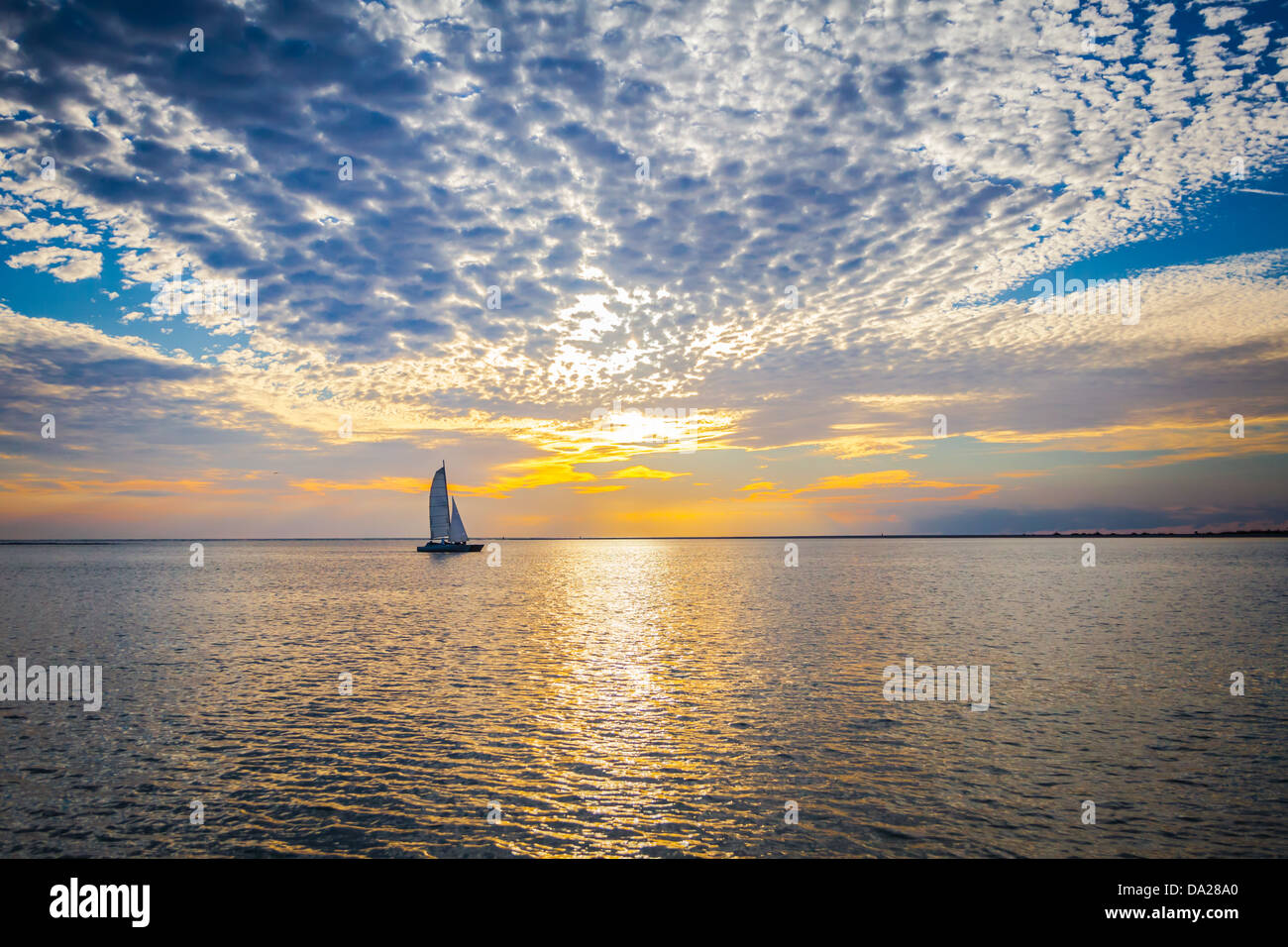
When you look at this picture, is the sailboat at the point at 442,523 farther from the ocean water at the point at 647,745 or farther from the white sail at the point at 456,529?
the ocean water at the point at 647,745

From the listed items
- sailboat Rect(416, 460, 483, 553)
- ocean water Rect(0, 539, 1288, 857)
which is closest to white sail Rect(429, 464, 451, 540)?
sailboat Rect(416, 460, 483, 553)

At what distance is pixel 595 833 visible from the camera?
1614 centimetres

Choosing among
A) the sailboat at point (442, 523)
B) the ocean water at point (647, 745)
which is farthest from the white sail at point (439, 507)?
the ocean water at point (647, 745)

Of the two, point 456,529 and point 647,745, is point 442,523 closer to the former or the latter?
point 456,529

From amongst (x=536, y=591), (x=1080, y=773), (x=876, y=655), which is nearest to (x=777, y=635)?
(x=876, y=655)

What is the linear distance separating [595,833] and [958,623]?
46442 mm

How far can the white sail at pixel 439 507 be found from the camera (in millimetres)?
165125

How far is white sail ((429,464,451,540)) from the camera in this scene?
16512 cm

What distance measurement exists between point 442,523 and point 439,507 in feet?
22.4

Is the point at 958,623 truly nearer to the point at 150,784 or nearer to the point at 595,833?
the point at 595,833

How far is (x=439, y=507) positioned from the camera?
564ft

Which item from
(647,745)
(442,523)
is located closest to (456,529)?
(442,523)

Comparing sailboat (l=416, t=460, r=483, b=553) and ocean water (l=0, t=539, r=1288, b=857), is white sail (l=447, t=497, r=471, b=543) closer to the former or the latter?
sailboat (l=416, t=460, r=483, b=553)

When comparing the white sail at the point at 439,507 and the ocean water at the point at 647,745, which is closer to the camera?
the ocean water at the point at 647,745
